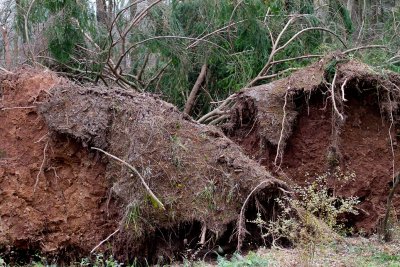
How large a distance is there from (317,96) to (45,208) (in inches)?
183

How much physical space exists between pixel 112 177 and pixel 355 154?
3.99 metres

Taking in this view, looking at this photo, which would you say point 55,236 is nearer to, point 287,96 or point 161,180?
point 161,180

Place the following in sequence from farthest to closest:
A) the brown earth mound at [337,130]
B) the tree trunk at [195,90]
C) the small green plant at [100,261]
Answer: the tree trunk at [195,90] → the brown earth mound at [337,130] → the small green plant at [100,261]

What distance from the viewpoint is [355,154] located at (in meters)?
9.12

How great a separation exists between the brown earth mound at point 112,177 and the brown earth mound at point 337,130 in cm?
117

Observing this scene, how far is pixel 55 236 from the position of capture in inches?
309

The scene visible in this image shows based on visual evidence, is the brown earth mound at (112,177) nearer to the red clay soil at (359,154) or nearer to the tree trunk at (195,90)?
the red clay soil at (359,154)

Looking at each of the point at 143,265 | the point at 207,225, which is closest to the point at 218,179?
the point at 207,225

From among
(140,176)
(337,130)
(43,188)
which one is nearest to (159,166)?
(140,176)

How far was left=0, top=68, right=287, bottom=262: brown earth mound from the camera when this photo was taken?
7.49 metres

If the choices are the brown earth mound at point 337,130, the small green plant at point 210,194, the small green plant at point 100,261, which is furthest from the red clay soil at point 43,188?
the brown earth mound at point 337,130

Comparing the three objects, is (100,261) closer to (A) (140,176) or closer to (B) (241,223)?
A: (A) (140,176)

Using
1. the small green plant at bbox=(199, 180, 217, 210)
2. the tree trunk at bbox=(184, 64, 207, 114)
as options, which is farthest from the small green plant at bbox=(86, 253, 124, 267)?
the tree trunk at bbox=(184, 64, 207, 114)

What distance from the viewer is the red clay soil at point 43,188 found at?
7785 mm
